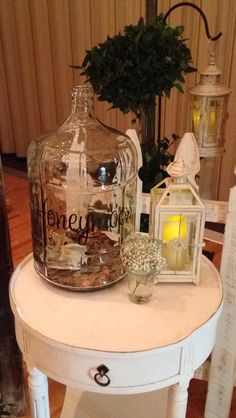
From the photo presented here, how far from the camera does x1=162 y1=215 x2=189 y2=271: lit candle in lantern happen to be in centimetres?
96

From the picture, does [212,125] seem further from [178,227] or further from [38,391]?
[38,391]

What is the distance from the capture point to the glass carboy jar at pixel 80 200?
3.25ft

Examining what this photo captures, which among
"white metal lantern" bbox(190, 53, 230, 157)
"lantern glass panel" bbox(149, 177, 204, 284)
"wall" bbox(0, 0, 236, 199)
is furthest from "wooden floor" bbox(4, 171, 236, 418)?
"white metal lantern" bbox(190, 53, 230, 157)

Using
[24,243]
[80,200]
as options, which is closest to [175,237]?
A: [80,200]

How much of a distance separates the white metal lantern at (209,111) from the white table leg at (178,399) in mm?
778

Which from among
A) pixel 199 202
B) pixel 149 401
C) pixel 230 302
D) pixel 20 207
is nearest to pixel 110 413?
pixel 149 401

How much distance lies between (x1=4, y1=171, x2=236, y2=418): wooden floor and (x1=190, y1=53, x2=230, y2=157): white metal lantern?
0.80 m

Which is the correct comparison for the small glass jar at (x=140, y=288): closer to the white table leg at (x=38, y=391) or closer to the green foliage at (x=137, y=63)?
the white table leg at (x=38, y=391)

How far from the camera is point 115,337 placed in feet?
2.72

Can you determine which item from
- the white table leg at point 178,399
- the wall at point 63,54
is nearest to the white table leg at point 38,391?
the white table leg at point 178,399

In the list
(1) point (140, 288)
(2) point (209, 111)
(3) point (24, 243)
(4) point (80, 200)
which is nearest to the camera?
(1) point (140, 288)

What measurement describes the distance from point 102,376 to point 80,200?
41 centimetres

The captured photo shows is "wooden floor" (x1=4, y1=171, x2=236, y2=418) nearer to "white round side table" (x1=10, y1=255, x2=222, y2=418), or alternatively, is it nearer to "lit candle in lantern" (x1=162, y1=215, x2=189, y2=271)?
"white round side table" (x1=10, y1=255, x2=222, y2=418)

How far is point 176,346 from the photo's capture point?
818 mm
